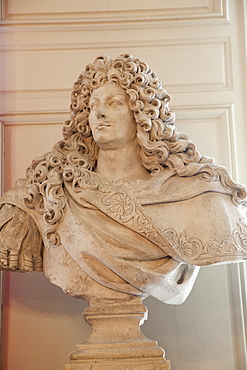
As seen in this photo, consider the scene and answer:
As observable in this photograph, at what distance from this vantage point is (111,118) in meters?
3.44

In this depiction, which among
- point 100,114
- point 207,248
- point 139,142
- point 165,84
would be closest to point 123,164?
point 139,142

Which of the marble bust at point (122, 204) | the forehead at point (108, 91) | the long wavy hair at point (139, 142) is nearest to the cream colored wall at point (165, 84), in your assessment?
the marble bust at point (122, 204)

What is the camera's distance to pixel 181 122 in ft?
14.1

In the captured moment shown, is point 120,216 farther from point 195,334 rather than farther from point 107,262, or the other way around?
point 195,334

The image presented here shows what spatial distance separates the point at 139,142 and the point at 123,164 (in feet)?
0.44

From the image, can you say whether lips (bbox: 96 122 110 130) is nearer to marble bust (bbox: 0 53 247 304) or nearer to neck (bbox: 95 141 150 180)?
marble bust (bbox: 0 53 247 304)

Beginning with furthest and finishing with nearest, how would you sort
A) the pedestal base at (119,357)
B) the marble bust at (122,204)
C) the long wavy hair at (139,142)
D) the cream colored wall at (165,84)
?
the cream colored wall at (165,84)
the long wavy hair at (139,142)
the marble bust at (122,204)
the pedestal base at (119,357)

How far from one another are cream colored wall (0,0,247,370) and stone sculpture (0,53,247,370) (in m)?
0.60

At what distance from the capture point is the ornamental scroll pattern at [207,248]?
3127 millimetres

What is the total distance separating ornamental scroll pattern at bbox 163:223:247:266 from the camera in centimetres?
313

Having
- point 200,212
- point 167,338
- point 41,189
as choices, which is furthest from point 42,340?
point 200,212

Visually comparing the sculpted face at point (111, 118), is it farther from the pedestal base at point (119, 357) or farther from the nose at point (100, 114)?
the pedestal base at point (119, 357)

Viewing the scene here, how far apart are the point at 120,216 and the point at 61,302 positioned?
98 cm

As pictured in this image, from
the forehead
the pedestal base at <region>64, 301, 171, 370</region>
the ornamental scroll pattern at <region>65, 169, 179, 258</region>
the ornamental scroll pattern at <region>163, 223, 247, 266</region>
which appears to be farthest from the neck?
the pedestal base at <region>64, 301, 171, 370</region>
